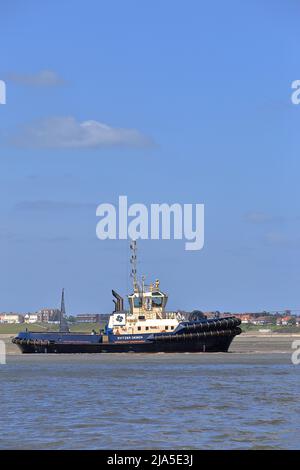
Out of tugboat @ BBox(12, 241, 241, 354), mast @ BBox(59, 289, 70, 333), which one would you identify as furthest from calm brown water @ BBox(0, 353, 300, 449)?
mast @ BBox(59, 289, 70, 333)

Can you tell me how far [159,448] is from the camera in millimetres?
28203

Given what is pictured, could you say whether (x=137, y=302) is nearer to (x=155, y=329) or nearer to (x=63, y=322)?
(x=155, y=329)

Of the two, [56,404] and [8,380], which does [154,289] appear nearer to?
[8,380]

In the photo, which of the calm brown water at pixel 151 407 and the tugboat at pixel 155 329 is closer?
the calm brown water at pixel 151 407

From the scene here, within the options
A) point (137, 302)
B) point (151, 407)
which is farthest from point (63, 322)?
point (151, 407)

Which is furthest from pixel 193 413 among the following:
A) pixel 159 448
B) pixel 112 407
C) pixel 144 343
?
pixel 144 343

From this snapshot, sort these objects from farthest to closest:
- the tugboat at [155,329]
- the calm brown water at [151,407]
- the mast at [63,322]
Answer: the mast at [63,322]
the tugboat at [155,329]
the calm brown water at [151,407]

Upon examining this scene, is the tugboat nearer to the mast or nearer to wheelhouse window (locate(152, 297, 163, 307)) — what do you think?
wheelhouse window (locate(152, 297, 163, 307))

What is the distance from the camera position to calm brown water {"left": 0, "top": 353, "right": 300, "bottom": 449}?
98.7 feet

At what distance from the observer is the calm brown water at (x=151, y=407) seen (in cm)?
3009

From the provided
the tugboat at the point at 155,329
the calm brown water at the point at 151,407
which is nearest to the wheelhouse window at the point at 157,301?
the tugboat at the point at 155,329

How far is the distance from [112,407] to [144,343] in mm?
47611

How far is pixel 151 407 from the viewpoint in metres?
39.8

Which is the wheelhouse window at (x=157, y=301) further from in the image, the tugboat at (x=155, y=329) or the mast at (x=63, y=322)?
the mast at (x=63, y=322)
